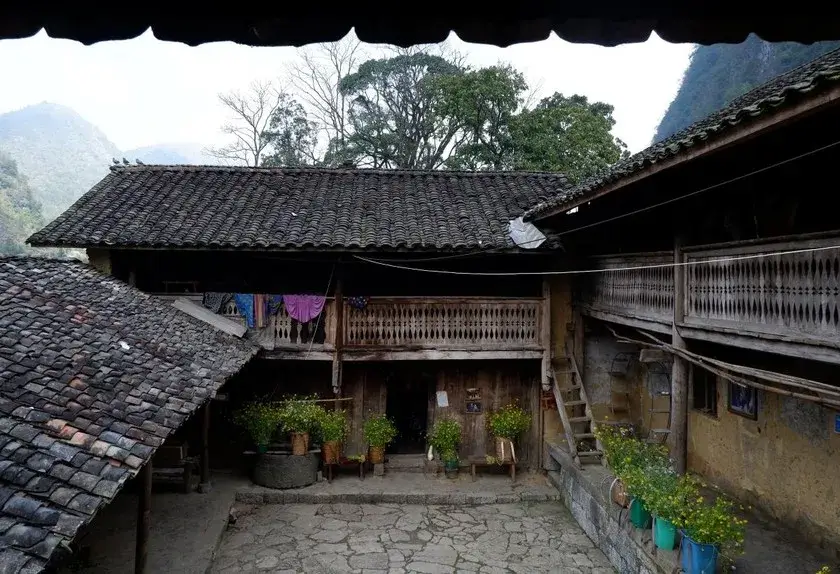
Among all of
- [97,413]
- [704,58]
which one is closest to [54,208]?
[704,58]

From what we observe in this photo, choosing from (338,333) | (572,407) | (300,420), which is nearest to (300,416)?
(300,420)

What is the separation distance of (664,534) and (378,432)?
20.9ft

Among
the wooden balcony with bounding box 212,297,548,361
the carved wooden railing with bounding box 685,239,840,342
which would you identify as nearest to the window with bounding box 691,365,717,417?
the wooden balcony with bounding box 212,297,548,361

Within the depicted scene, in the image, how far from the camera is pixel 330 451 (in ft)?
40.5

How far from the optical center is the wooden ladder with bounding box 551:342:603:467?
11383 mm

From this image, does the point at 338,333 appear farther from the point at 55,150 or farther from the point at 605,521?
the point at 55,150

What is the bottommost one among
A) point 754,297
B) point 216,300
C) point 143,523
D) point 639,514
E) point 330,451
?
point 330,451

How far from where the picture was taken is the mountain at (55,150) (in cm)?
8259

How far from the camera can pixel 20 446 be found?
4.70 meters

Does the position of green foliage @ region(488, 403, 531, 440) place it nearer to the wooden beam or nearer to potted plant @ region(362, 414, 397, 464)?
potted plant @ region(362, 414, 397, 464)

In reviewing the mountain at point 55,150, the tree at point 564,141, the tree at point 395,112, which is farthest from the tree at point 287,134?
the mountain at point 55,150

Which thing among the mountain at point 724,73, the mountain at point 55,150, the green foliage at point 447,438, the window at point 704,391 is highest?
the mountain at point 55,150

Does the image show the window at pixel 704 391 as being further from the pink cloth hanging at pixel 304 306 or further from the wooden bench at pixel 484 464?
the pink cloth hanging at pixel 304 306

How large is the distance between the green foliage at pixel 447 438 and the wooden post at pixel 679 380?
203 inches
